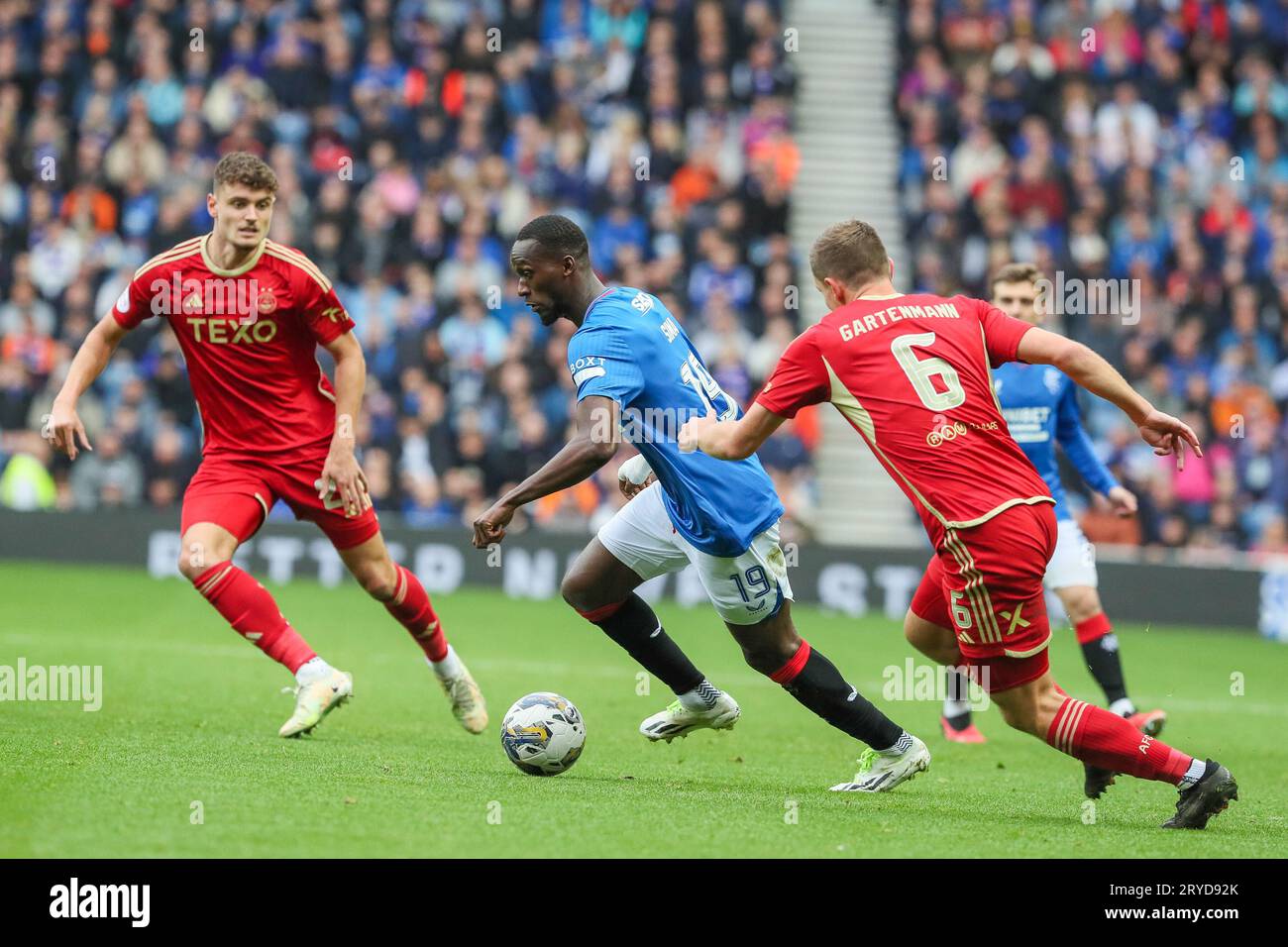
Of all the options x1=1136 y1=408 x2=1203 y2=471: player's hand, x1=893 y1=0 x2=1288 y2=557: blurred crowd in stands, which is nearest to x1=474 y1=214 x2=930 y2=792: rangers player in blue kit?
x1=1136 y1=408 x2=1203 y2=471: player's hand

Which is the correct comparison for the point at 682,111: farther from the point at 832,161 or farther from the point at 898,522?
the point at 898,522

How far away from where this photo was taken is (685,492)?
7145 mm

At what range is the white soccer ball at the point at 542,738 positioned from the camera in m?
7.33

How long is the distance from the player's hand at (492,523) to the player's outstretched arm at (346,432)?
3.79 feet

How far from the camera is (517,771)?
296 inches

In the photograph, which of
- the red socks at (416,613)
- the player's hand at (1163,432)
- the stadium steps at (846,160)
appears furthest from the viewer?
the stadium steps at (846,160)

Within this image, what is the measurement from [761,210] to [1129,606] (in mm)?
6783

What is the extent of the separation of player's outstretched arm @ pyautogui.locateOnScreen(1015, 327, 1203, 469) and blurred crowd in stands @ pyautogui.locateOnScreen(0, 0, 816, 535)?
11266 mm

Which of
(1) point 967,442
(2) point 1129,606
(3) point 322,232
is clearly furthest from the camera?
(3) point 322,232

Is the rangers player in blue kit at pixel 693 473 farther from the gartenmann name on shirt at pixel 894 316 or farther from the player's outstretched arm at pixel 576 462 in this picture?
the gartenmann name on shirt at pixel 894 316

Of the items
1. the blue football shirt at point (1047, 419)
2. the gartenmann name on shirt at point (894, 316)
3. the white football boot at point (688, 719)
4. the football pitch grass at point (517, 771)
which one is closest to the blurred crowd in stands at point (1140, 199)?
the football pitch grass at point (517, 771)

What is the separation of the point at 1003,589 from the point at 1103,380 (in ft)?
2.75

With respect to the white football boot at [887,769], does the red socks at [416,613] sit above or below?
above
